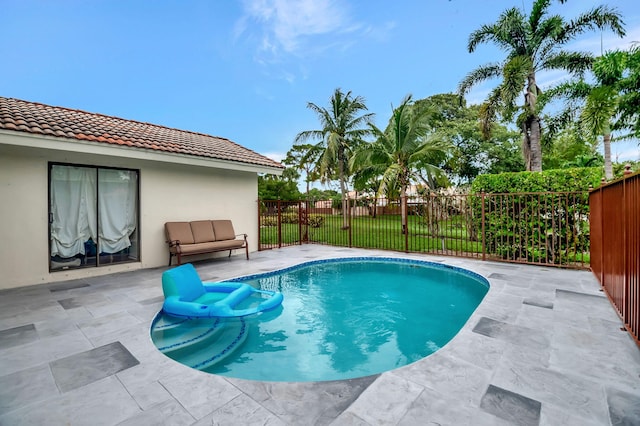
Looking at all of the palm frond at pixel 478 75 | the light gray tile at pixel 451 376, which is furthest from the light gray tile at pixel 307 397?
the palm frond at pixel 478 75

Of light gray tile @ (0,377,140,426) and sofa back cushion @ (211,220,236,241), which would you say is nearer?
light gray tile @ (0,377,140,426)

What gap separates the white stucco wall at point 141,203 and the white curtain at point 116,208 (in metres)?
0.23

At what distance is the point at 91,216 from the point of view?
24.1 ft

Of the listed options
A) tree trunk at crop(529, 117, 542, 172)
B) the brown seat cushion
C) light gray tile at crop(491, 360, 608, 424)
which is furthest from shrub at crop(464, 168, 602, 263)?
the brown seat cushion

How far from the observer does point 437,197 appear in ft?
32.9

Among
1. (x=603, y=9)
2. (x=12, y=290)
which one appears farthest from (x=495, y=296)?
(x=603, y=9)

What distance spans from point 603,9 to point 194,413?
1693cm

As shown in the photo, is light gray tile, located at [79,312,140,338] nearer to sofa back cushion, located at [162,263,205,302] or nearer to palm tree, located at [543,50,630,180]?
sofa back cushion, located at [162,263,205,302]

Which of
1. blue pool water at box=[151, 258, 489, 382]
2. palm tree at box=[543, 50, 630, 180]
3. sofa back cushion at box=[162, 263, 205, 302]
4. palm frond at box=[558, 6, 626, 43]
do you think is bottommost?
blue pool water at box=[151, 258, 489, 382]

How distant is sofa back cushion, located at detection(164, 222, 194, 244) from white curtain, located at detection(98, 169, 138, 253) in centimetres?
84

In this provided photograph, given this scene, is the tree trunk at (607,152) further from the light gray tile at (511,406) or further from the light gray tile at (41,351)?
the light gray tile at (41,351)

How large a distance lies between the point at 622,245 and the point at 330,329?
4.17 m

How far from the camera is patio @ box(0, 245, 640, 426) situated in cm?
229

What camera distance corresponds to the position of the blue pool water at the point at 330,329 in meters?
3.66
